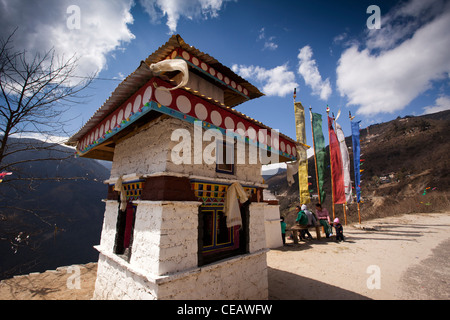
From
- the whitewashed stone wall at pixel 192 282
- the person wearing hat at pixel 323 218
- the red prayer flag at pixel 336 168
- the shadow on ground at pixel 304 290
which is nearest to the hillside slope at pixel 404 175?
the red prayer flag at pixel 336 168

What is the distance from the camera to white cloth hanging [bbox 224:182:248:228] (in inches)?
195

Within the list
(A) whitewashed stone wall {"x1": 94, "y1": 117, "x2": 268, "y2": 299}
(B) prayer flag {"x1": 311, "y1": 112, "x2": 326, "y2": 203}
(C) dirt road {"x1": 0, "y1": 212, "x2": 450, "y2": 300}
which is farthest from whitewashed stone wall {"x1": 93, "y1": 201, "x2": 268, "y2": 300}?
(B) prayer flag {"x1": 311, "y1": 112, "x2": 326, "y2": 203}

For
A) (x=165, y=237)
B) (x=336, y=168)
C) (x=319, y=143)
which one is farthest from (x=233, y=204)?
(x=336, y=168)

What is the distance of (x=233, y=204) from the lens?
197 inches

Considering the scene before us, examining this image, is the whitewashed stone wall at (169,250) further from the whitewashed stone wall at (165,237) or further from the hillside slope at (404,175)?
the hillside slope at (404,175)

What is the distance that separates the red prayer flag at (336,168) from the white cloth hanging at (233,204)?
36.8ft

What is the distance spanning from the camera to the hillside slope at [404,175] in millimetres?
23969

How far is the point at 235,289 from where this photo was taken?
496cm

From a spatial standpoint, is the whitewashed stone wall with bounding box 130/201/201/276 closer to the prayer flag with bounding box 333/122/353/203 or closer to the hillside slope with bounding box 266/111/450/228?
the prayer flag with bounding box 333/122/353/203
